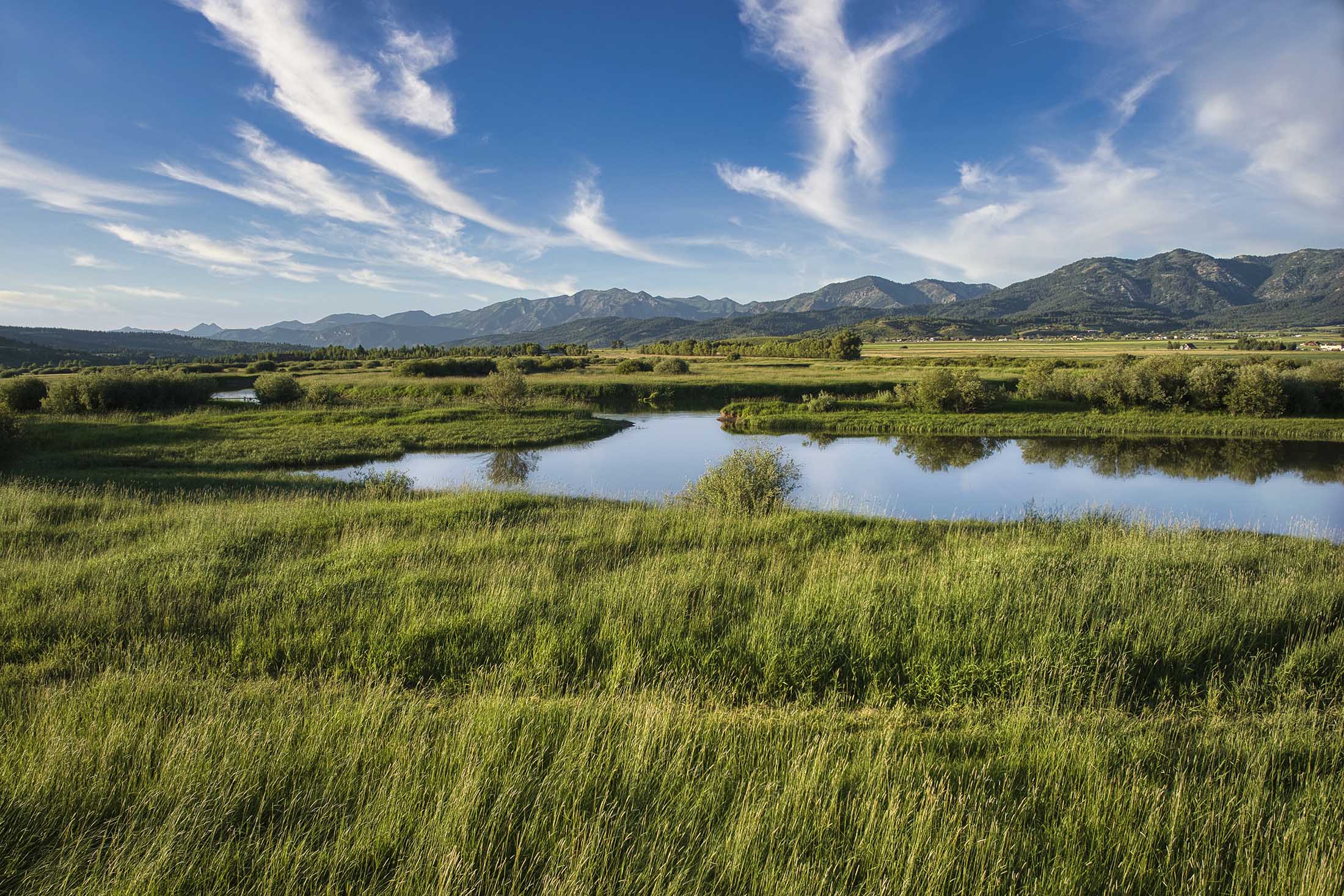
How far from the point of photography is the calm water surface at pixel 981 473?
20656 mm

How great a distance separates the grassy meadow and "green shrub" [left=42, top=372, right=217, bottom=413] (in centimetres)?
3687

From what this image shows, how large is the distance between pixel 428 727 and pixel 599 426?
35.7m

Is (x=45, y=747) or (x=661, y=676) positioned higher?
(x=45, y=747)

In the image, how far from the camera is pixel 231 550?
364 inches

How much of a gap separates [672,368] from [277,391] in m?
40.3

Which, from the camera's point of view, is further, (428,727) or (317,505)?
(317,505)

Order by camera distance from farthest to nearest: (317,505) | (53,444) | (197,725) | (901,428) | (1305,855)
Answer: (901,428) → (53,444) → (317,505) → (197,725) → (1305,855)

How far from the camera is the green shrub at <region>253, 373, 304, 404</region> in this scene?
46812mm

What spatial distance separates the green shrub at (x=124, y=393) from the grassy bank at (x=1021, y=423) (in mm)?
39796

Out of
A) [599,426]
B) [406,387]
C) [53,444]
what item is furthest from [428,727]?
[406,387]

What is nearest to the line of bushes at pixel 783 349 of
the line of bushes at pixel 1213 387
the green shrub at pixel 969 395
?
the green shrub at pixel 969 395

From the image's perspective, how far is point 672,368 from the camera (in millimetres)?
73188

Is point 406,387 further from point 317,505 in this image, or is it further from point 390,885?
point 390,885

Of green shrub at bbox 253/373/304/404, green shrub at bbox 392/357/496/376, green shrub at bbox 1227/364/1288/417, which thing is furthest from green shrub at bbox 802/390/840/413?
green shrub at bbox 392/357/496/376
